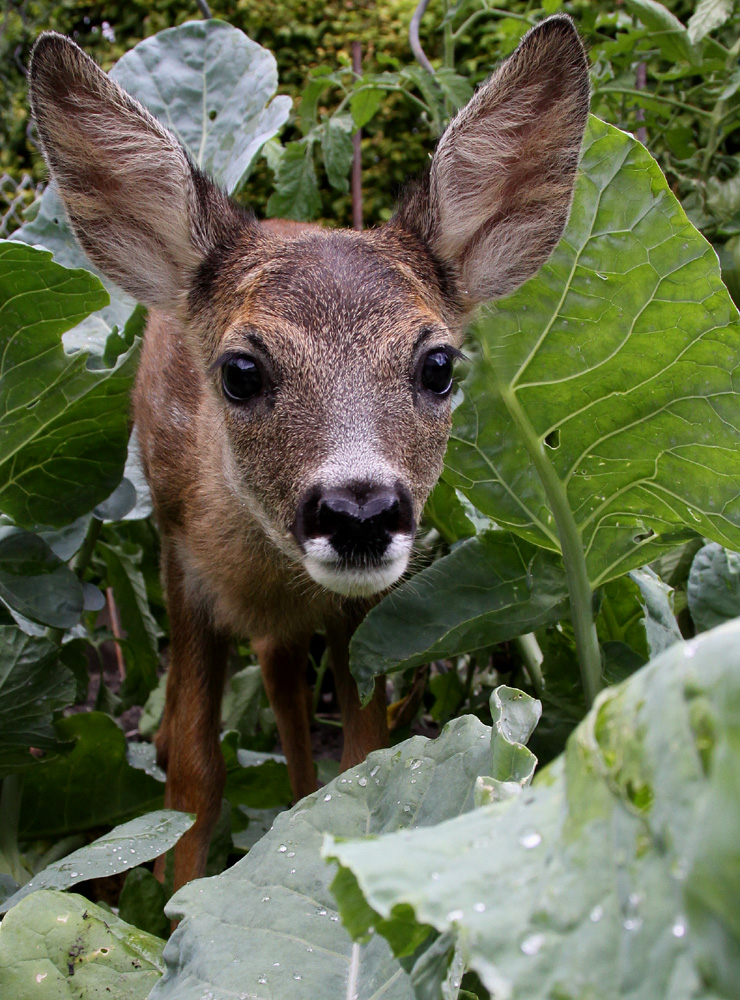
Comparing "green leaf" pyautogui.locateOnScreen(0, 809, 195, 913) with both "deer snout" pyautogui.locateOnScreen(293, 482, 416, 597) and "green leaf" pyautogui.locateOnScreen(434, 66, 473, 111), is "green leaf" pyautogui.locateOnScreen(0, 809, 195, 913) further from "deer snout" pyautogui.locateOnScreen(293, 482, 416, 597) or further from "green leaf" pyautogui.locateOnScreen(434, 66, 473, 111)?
"green leaf" pyautogui.locateOnScreen(434, 66, 473, 111)

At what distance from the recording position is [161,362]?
3.64m

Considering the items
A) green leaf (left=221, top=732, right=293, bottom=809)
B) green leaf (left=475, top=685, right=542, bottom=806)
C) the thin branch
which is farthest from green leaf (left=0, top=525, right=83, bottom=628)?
the thin branch

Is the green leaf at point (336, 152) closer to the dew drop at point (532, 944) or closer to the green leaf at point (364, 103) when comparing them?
the green leaf at point (364, 103)

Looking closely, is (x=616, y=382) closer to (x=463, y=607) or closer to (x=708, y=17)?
(x=463, y=607)

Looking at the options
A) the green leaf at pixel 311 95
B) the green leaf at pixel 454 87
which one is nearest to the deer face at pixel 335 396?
the green leaf at pixel 454 87

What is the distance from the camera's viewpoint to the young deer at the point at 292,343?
2.37 meters

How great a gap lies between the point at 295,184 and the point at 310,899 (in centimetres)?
392

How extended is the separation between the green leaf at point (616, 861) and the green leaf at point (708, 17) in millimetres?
3875

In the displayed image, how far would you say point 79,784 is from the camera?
3137 mm

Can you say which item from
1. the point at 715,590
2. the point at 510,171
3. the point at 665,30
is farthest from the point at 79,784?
the point at 665,30

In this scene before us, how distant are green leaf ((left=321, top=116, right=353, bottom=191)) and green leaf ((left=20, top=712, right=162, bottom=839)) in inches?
112

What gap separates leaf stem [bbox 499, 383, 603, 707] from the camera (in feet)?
8.02

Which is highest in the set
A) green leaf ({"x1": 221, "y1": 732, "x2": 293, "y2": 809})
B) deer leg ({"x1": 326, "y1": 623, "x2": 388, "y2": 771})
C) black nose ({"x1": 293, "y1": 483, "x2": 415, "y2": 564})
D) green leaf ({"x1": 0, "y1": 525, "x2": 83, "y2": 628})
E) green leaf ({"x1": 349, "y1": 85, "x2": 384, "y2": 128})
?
green leaf ({"x1": 349, "y1": 85, "x2": 384, "y2": 128})

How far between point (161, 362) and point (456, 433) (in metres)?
1.47
